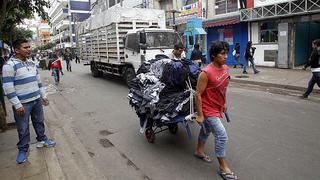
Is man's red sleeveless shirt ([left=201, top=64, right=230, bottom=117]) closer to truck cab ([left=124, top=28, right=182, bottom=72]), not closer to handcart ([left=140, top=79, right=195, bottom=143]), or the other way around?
handcart ([left=140, top=79, right=195, bottom=143])

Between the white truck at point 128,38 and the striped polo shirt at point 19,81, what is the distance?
5276 millimetres

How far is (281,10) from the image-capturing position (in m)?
15.1

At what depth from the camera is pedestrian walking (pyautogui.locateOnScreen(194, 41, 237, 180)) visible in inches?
146

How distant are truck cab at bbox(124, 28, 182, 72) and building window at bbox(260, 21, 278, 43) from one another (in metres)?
7.81

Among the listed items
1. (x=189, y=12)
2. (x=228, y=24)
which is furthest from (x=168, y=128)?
(x=189, y=12)

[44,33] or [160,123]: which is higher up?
[44,33]

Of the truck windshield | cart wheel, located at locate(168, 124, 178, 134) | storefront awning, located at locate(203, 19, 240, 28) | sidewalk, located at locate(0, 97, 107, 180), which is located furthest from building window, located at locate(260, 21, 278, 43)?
sidewalk, located at locate(0, 97, 107, 180)

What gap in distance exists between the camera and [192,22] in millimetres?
18578

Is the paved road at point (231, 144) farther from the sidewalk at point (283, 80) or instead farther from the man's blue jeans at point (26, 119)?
the sidewalk at point (283, 80)

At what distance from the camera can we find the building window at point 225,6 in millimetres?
19031

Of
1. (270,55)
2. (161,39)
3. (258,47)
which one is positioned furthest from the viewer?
(258,47)

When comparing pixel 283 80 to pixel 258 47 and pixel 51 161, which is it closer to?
pixel 258 47

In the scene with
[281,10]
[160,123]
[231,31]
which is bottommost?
[160,123]

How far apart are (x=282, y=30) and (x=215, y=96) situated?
44.4 feet
